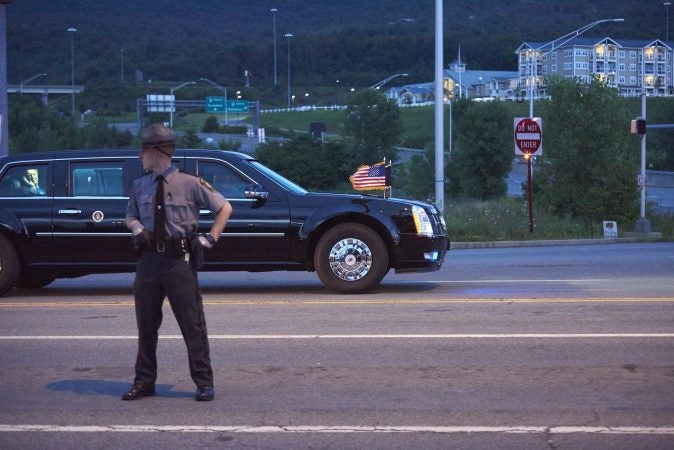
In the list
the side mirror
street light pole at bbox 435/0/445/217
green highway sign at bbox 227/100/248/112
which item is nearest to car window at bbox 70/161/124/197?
the side mirror

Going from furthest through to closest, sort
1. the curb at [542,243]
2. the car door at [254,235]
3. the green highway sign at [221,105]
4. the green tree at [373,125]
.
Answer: the green highway sign at [221,105], the green tree at [373,125], the curb at [542,243], the car door at [254,235]

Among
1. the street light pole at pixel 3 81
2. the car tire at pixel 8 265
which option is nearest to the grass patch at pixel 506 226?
the street light pole at pixel 3 81

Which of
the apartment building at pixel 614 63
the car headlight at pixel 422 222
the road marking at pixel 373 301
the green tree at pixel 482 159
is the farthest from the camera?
the apartment building at pixel 614 63

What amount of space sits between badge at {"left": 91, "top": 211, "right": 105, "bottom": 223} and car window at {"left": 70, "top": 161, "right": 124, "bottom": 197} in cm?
29

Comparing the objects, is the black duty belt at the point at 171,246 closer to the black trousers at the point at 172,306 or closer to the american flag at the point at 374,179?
the black trousers at the point at 172,306

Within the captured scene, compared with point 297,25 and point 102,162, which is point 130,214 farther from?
point 297,25

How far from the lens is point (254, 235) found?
43.2 feet

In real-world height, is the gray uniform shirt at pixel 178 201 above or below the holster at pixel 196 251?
above

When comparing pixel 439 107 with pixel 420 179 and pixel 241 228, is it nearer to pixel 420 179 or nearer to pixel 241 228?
pixel 241 228

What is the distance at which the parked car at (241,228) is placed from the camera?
→ 43.4 feet

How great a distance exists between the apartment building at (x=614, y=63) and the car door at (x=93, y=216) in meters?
114

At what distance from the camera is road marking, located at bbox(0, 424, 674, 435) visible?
6758mm

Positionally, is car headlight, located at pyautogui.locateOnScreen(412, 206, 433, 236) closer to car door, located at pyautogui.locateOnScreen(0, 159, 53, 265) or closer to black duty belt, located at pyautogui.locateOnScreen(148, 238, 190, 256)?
car door, located at pyautogui.locateOnScreen(0, 159, 53, 265)

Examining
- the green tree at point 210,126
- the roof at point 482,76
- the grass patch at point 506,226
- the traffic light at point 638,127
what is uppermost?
the roof at point 482,76
